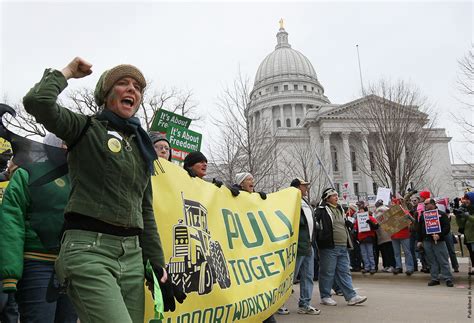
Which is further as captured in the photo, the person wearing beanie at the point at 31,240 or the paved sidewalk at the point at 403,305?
the paved sidewalk at the point at 403,305

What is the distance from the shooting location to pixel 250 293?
430 centimetres

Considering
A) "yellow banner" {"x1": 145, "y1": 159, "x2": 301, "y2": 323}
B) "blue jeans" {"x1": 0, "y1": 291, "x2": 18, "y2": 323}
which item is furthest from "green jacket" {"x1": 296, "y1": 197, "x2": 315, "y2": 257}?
"blue jeans" {"x1": 0, "y1": 291, "x2": 18, "y2": 323}

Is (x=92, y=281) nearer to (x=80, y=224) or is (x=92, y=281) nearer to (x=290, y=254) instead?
(x=80, y=224)

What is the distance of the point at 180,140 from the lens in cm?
732

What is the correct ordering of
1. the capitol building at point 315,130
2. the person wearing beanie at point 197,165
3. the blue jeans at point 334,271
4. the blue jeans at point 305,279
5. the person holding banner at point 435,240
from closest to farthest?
1. the person wearing beanie at point 197,165
2. the blue jeans at point 305,279
3. the blue jeans at point 334,271
4. the person holding banner at point 435,240
5. the capitol building at point 315,130

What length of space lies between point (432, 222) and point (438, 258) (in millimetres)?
822

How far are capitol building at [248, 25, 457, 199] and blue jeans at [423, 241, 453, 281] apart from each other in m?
10.0

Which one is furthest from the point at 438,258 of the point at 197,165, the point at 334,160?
the point at 334,160

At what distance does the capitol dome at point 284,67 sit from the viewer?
94.6 metres

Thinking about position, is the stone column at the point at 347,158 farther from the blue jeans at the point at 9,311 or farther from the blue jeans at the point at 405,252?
the blue jeans at the point at 9,311

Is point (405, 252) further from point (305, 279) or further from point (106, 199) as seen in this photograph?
point (106, 199)

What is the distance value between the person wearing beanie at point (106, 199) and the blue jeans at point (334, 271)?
540cm

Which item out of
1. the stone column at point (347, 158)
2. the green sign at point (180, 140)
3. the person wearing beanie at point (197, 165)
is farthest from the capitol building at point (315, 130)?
the person wearing beanie at point (197, 165)

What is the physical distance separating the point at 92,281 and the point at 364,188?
6895 centimetres
